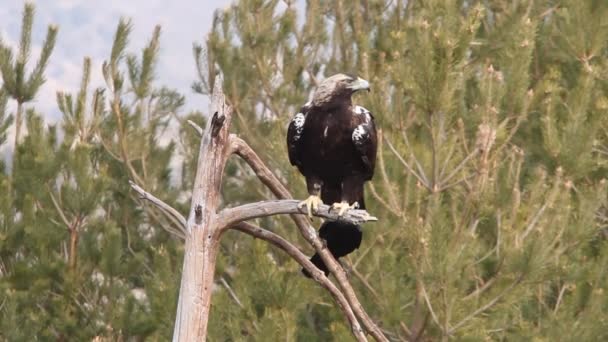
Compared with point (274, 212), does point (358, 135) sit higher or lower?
higher

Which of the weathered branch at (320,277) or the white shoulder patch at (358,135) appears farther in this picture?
the white shoulder patch at (358,135)

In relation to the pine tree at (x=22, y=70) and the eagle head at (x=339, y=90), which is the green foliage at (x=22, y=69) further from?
the eagle head at (x=339, y=90)

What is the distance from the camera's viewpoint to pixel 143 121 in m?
8.42

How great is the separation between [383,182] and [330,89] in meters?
2.16

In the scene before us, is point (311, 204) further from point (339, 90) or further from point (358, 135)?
point (339, 90)

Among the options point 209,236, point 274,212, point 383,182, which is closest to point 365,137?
point 274,212

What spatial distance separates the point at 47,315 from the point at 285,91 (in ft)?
9.02

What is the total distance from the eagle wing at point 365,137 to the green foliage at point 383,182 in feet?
2.13

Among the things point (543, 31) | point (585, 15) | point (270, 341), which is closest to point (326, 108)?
point (270, 341)

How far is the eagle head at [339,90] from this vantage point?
343 cm

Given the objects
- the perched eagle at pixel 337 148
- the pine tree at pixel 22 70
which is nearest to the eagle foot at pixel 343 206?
the perched eagle at pixel 337 148

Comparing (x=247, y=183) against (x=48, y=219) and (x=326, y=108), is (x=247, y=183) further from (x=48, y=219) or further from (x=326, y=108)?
(x=326, y=108)

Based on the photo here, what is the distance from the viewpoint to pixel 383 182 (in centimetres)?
555

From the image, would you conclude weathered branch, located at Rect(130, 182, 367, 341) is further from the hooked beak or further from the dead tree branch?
the hooked beak
